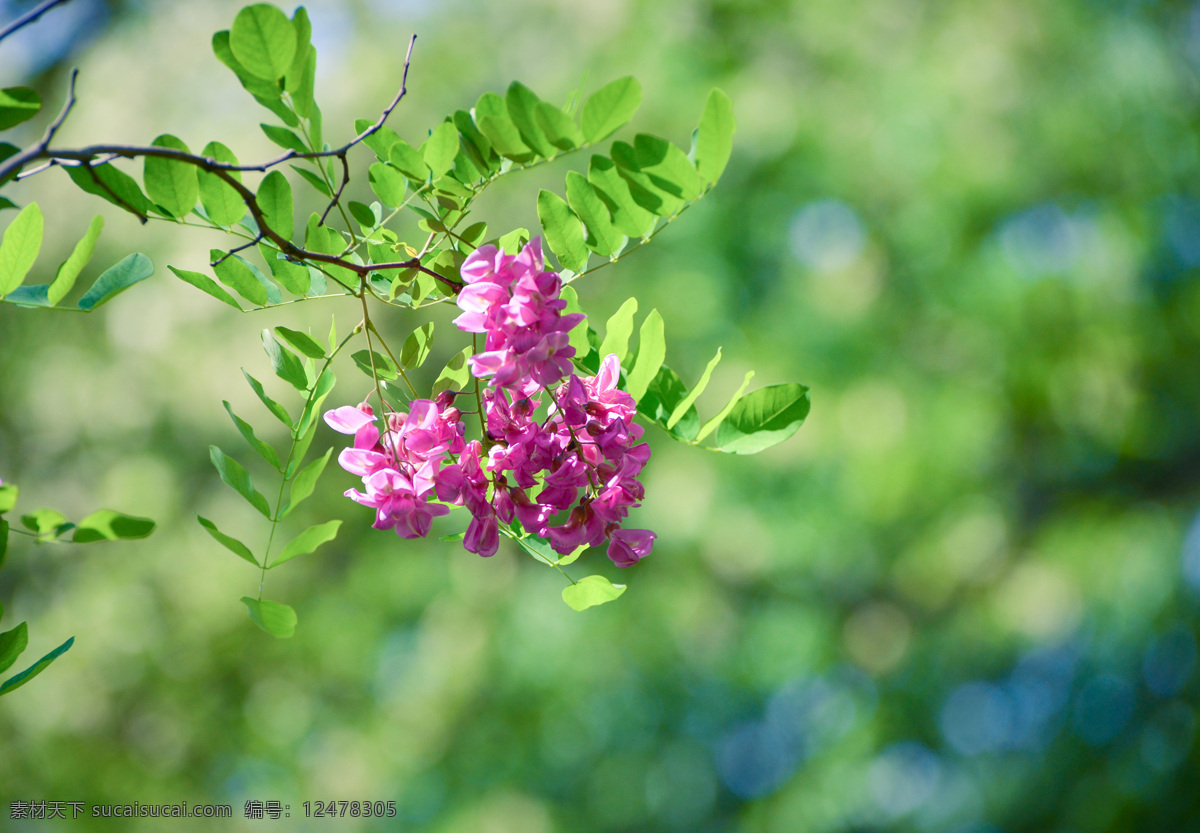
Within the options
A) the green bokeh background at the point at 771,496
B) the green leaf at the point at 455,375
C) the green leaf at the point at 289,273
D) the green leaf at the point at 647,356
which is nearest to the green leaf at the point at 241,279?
the green leaf at the point at 289,273

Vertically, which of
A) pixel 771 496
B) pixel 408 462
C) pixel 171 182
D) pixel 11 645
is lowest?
pixel 771 496

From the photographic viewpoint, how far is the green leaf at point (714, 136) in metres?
0.39

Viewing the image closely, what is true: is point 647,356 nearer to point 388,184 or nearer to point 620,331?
point 620,331

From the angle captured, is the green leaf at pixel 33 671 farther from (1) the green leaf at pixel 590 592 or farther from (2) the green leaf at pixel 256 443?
(1) the green leaf at pixel 590 592

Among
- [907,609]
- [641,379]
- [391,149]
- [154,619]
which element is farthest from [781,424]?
[154,619]

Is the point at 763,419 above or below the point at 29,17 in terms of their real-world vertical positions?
below

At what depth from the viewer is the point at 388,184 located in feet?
1.49

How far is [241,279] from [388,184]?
0.34 ft

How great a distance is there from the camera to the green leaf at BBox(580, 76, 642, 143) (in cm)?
37

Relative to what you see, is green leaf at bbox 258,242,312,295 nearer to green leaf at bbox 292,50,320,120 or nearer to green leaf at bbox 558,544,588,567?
green leaf at bbox 292,50,320,120

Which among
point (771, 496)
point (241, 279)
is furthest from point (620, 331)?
point (771, 496)

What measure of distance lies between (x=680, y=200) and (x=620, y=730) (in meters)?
2.91

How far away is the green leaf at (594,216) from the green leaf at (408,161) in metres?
0.08

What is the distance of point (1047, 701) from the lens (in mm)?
2652
